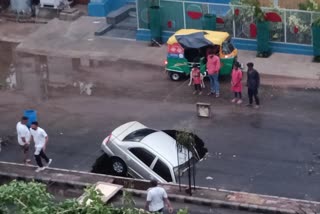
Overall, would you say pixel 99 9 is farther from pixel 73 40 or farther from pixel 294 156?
pixel 294 156

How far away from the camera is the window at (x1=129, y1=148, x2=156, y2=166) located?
2089cm

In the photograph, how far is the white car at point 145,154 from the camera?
20.8 metres

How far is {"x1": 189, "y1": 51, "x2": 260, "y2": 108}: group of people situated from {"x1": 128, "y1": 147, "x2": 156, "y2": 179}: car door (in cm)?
522

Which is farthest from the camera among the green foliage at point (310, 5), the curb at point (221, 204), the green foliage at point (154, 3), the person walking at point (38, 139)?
the green foliage at point (154, 3)

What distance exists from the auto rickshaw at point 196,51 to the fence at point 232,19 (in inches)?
89.0

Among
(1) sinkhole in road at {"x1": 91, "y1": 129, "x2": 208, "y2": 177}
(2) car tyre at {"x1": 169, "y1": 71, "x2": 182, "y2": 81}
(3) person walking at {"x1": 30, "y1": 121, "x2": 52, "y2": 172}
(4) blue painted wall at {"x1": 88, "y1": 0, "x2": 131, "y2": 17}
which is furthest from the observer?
(4) blue painted wall at {"x1": 88, "y1": 0, "x2": 131, "y2": 17}

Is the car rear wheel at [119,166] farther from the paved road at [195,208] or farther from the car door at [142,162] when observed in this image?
the paved road at [195,208]

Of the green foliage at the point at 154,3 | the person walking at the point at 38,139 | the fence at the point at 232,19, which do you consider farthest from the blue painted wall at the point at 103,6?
the person walking at the point at 38,139

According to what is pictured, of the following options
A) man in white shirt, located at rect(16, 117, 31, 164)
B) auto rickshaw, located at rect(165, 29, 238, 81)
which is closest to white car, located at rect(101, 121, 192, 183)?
man in white shirt, located at rect(16, 117, 31, 164)

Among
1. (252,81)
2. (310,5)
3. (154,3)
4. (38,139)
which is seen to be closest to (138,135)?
(38,139)

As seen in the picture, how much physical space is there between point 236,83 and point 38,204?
45.9ft

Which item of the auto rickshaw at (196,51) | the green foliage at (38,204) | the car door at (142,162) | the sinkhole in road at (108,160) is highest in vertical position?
the green foliage at (38,204)

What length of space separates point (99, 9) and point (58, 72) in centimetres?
551

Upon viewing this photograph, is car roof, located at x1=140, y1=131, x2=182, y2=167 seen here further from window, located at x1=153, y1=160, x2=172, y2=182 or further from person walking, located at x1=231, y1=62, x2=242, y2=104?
person walking, located at x1=231, y1=62, x2=242, y2=104
